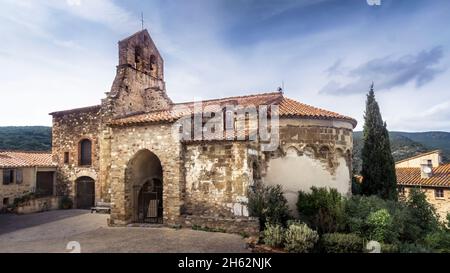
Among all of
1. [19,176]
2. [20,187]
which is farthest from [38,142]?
[20,187]

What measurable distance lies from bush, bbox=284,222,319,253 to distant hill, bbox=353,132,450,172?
21.2 m

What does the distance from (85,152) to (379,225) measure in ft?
60.5

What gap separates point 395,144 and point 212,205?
54.9 metres

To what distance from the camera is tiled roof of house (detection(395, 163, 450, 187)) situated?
950 inches

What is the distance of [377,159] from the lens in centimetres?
1823

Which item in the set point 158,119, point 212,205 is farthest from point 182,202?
point 158,119

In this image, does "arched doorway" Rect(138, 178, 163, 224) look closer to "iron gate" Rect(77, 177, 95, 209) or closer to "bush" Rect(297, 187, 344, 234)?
"bush" Rect(297, 187, 344, 234)

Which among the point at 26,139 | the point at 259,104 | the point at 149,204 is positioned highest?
the point at 26,139

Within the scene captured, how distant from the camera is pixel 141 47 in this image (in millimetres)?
18344

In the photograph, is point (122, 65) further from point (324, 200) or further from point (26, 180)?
point (324, 200)

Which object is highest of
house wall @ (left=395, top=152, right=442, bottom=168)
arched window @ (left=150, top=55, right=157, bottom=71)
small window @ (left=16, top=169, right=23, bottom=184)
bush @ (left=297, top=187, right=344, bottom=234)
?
arched window @ (left=150, top=55, right=157, bottom=71)

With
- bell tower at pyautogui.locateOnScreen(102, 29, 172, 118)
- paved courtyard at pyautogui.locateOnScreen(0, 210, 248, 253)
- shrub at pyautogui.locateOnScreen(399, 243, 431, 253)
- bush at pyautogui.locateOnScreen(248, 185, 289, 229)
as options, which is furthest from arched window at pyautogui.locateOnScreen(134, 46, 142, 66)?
shrub at pyautogui.locateOnScreen(399, 243, 431, 253)

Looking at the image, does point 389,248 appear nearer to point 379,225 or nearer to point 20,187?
point 379,225

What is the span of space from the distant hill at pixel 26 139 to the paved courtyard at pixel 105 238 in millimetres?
33420
